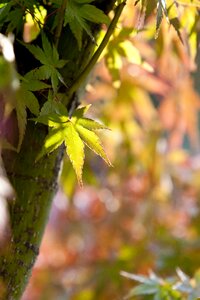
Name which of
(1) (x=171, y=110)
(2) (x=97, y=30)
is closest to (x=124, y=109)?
(1) (x=171, y=110)

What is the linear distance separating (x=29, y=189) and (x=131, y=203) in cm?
127

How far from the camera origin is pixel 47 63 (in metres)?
0.60

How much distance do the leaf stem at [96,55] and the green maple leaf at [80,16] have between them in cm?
1

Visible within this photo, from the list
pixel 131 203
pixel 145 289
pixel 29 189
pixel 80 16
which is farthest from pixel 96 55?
pixel 131 203

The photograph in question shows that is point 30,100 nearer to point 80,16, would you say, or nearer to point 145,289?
point 80,16

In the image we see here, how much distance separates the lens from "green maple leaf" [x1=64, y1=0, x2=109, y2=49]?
0.61 m

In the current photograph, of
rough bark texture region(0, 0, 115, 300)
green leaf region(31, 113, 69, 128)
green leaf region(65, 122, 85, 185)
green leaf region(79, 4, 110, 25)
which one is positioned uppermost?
green leaf region(79, 4, 110, 25)

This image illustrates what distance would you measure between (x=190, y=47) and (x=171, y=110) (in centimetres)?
100

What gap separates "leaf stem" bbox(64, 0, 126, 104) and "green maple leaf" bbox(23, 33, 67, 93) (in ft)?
0.08

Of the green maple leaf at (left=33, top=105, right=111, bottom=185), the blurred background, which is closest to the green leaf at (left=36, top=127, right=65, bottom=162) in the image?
the green maple leaf at (left=33, top=105, right=111, bottom=185)

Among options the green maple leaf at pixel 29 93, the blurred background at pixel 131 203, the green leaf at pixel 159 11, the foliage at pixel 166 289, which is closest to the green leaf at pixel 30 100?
the green maple leaf at pixel 29 93

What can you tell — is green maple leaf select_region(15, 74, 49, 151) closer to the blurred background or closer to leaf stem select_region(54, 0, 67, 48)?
leaf stem select_region(54, 0, 67, 48)

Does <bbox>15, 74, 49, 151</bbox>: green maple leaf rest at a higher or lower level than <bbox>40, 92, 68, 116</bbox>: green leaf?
higher

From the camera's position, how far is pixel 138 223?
1857mm
